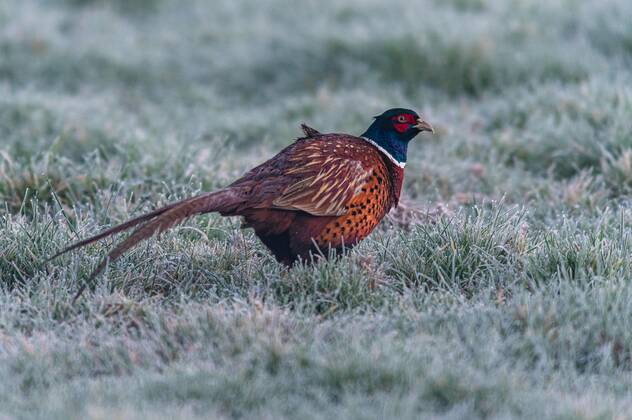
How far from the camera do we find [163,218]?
3746 millimetres

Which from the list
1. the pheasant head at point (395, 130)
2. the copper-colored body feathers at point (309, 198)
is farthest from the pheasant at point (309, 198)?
the pheasant head at point (395, 130)

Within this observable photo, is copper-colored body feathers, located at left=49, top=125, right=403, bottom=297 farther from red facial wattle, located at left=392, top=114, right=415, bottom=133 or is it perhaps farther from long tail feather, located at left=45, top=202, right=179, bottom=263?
red facial wattle, located at left=392, top=114, right=415, bottom=133

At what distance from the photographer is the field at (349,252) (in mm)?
3107

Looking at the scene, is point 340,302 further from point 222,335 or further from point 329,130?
point 329,130

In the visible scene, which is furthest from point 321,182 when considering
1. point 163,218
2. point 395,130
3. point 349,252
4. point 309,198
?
point 163,218

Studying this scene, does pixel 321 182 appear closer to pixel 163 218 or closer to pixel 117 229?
pixel 163 218

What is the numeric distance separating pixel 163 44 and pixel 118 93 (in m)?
1.42

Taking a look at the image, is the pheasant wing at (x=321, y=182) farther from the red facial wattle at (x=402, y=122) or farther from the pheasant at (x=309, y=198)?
the red facial wattle at (x=402, y=122)

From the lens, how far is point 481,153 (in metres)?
6.57

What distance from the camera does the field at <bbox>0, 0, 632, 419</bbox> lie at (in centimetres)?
311

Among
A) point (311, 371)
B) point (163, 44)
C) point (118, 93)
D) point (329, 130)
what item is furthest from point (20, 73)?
point (311, 371)

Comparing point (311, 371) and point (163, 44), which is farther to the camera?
point (163, 44)

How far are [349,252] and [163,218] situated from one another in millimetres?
879

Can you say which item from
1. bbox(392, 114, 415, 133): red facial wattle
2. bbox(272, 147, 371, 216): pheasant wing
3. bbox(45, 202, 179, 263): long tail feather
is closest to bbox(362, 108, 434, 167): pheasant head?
bbox(392, 114, 415, 133): red facial wattle
